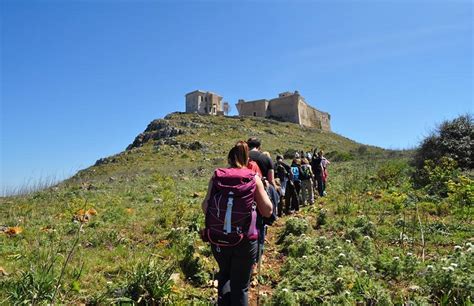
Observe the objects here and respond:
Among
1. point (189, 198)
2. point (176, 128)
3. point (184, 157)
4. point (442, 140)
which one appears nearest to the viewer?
point (189, 198)

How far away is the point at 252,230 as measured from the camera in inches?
148

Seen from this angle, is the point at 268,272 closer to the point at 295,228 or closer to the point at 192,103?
the point at 295,228

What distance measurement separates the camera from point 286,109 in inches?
3413

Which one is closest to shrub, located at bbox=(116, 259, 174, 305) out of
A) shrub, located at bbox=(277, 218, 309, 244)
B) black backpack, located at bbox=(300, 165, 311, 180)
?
shrub, located at bbox=(277, 218, 309, 244)

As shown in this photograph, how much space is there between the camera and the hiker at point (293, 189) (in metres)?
11.1

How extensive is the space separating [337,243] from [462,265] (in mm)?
2146

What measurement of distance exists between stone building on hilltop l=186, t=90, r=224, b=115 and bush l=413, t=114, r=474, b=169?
7701 centimetres

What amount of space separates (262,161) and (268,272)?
189 cm

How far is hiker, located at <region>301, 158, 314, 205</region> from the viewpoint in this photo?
12.1 meters

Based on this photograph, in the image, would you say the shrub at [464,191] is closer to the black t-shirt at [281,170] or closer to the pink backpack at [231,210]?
the black t-shirt at [281,170]

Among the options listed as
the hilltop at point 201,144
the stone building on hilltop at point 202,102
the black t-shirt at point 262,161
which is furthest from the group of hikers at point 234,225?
the stone building on hilltop at point 202,102

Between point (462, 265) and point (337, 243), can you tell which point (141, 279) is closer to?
point (337, 243)

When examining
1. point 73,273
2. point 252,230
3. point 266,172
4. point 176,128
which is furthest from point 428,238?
point 176,128

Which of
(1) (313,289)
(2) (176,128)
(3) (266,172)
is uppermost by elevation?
(2) (176,128)
